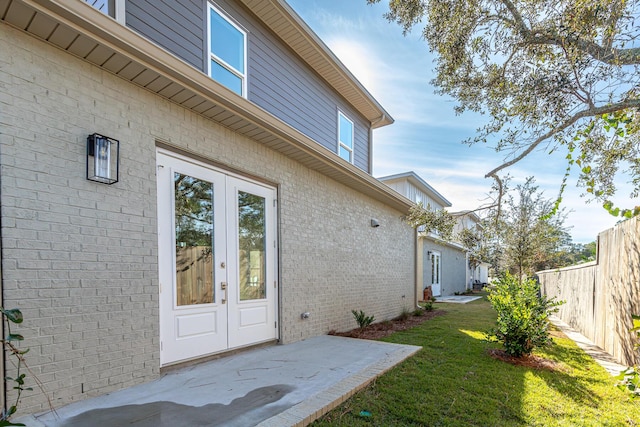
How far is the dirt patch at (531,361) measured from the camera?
17.4ft

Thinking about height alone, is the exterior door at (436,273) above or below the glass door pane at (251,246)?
below

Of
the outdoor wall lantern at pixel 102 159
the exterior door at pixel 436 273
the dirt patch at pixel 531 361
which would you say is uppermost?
the outdoor wall lantern at pixel 102 159

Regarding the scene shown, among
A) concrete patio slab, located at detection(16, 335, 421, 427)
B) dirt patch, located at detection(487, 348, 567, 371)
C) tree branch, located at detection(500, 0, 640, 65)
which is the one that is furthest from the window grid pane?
dirt patch, located at detection(487, 348, 567, 371)

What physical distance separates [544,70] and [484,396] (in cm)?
418

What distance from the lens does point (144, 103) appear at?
13.6ft

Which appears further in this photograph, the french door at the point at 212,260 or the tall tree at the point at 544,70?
the french door at the point at 212,260

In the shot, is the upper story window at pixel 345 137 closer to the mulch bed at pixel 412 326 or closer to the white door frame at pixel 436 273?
the mulch bed at pixel 412 326

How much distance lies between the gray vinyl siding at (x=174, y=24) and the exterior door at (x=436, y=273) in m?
16.6

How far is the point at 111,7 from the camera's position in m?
4.15

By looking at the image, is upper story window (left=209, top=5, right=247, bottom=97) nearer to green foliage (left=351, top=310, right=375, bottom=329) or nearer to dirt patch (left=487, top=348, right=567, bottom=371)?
green foliage (left=351, top=310, right=375, bottom=329)

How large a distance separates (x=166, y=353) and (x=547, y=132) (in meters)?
5.80

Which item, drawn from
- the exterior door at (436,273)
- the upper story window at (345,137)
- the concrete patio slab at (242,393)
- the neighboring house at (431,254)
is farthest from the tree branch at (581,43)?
the exterior door at (436,273)

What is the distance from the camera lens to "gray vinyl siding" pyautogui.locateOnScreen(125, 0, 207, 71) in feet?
A: 14.8

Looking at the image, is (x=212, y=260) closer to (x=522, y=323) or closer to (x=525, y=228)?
(x=522, y=323)
